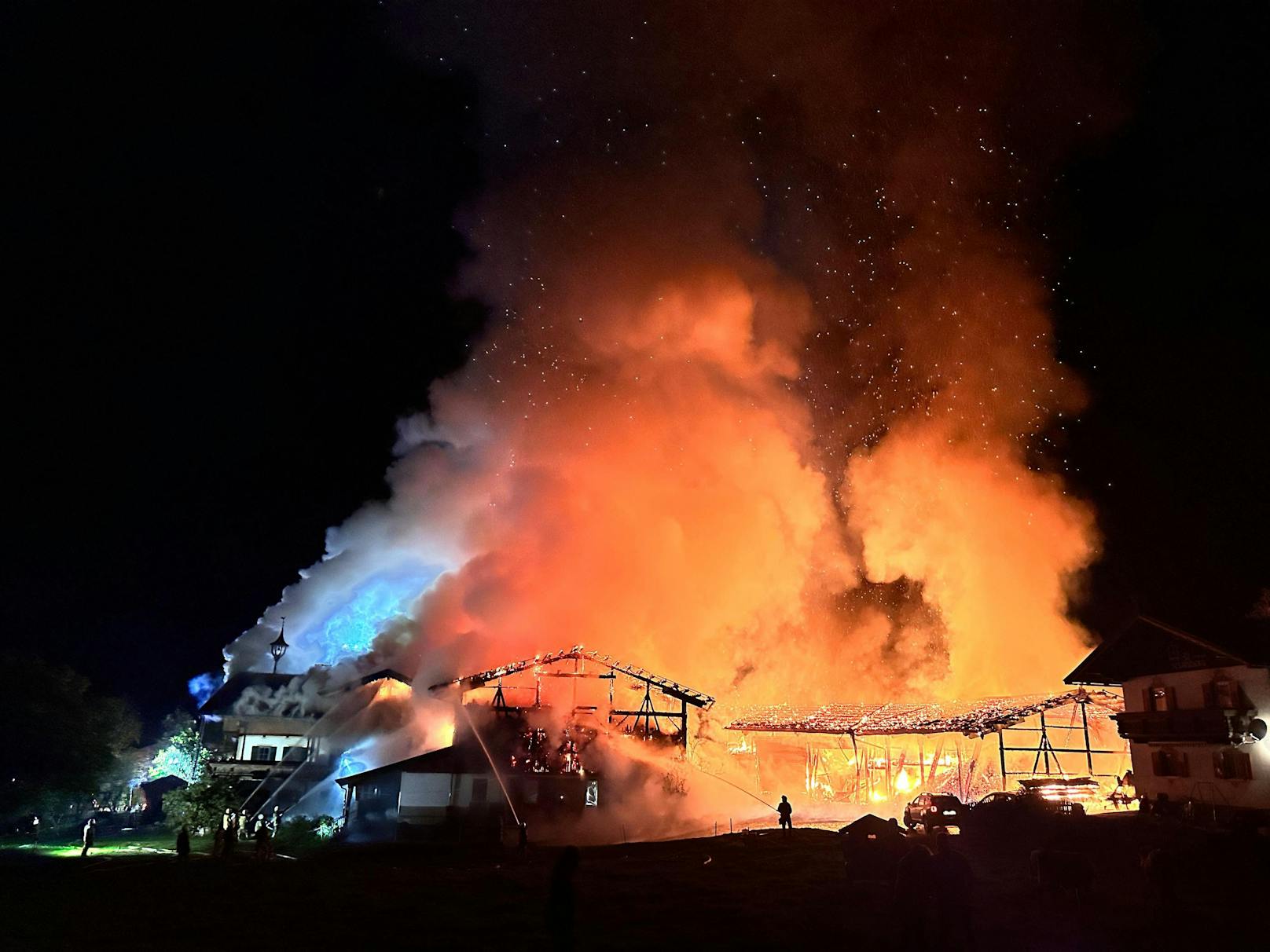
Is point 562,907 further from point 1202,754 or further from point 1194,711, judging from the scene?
point 1202,754

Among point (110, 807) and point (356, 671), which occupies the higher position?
point (356, 671)

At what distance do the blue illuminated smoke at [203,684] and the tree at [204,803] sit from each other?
5092 cm

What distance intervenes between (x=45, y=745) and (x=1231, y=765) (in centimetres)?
5056

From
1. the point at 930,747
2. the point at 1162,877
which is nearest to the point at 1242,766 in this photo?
the point at 1162,877

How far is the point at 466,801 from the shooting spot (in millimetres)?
35781

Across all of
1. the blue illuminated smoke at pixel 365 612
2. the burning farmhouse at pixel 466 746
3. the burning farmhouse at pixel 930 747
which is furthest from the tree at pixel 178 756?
the burning farmhouse at pixel 930 747

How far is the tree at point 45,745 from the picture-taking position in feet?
140

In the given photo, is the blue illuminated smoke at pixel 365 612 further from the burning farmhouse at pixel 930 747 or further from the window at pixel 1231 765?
the window at pixel 1231 765

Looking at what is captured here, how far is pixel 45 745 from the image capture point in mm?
43719

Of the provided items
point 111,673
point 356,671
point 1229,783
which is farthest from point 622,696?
point 111,673

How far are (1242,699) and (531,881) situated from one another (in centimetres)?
2408

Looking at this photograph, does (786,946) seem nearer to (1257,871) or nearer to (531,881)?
(531,881)

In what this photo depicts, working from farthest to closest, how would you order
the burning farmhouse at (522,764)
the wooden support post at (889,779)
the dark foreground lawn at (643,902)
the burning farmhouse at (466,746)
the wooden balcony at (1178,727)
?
the wooden support post at (889,779)
the burning farmhouse at (466,746)
the burning farmhouse at (522,764)
the wooden balcony at (1178,727)
the dark foreground lawn at (643,902)

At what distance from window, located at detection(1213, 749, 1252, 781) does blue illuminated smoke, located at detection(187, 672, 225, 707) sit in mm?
85403
